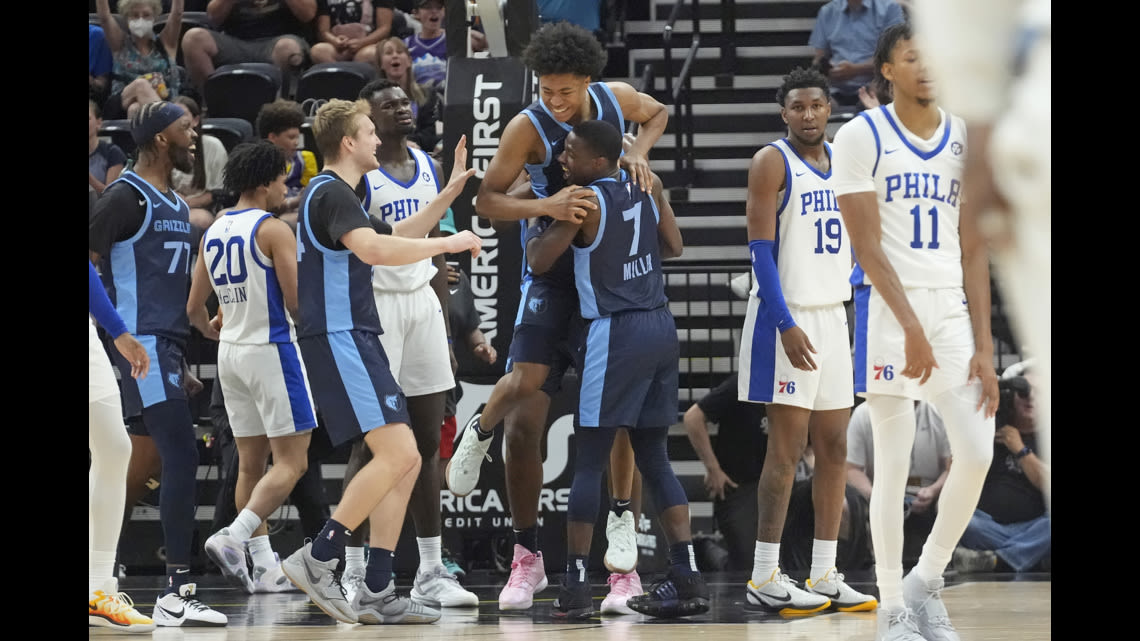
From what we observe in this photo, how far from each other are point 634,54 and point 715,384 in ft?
10.1

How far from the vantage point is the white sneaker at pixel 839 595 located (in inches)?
187

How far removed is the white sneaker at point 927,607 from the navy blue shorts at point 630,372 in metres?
1.14

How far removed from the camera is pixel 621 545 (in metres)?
4.74

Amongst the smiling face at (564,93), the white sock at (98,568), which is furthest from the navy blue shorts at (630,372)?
the white sock at (98,568)

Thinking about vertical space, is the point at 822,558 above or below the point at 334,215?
below

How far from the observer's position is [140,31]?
8773 millimetres

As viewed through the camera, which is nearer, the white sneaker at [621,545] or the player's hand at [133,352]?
the player's hand at [133,352]

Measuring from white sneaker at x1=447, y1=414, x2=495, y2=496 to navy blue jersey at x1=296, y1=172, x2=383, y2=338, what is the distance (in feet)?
2.63

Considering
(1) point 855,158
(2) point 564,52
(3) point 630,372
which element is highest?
(2) point 564,52

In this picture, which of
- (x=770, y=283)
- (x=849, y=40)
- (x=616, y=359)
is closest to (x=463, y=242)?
(x=616, y=359)

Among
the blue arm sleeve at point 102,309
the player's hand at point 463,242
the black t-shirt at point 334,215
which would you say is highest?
the black t-shirt at point 334,215

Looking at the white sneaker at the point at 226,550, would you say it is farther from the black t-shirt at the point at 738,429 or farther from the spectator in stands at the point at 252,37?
the spectator in stands at the point at 252,37

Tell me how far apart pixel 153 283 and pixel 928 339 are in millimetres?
2861

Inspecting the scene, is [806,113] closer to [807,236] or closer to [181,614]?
[807,236]
